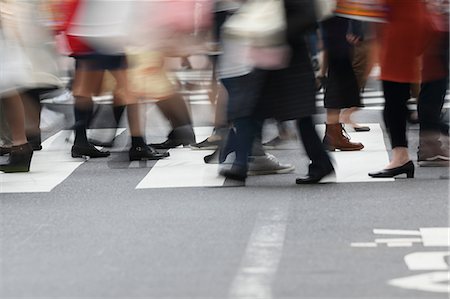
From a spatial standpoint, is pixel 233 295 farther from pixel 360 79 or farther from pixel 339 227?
pixel 360 79

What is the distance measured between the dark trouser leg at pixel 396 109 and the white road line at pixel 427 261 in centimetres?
242

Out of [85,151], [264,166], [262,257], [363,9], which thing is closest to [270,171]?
[264,166]

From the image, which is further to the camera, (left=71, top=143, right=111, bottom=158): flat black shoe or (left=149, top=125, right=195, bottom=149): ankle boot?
(left=149, top=125, right=195, bottom=149): ankle boot

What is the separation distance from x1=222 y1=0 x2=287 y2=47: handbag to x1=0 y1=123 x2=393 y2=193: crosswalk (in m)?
1.09

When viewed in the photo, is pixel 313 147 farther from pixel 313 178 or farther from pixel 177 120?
pixel 177 120

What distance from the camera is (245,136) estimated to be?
9180 mm

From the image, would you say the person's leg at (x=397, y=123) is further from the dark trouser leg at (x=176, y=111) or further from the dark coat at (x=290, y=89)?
the dark trouser leg at (x=176, y=111)

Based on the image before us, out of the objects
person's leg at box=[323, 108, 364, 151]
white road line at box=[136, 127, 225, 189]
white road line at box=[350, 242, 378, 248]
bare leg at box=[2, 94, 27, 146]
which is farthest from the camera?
person's leg at box=[323, 108, 364, 151]

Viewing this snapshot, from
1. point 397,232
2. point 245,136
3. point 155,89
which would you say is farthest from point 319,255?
point 155,89

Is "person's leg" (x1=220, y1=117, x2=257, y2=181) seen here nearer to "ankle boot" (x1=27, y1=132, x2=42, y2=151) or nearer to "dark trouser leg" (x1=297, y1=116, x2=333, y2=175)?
"dark trouser leg" (x1=297, y1=116, x2=333, y2=175)

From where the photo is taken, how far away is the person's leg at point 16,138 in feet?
33.3

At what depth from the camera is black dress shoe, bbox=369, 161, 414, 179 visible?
367 inches

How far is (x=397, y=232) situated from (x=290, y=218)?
30.6 inches

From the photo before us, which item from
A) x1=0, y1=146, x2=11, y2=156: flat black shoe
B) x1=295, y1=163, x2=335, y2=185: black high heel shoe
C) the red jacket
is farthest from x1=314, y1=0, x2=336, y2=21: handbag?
x1=0, y1=146, x2=11, y2=156: flat black shoe
